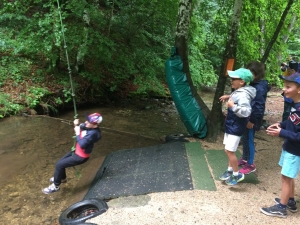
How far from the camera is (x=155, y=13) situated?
935cm

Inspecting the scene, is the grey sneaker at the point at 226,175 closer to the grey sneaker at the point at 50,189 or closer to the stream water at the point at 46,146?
the stream water at the point at 46,146

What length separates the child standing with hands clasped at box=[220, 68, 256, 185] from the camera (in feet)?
11.5

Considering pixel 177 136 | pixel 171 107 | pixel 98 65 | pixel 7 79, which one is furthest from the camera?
pixel 171 107

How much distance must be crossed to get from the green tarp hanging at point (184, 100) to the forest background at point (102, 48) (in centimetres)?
245

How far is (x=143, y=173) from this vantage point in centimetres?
446

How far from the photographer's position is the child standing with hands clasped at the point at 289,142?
2.91 metres

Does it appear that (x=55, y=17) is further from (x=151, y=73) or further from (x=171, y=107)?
(x=171, y=107)

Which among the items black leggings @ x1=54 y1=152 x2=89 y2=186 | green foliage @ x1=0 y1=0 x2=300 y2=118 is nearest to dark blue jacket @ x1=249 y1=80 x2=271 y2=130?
black leggings @ x1=54 y1=152 x2=89 y2=186

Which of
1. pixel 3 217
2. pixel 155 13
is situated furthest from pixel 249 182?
pixel 155 13

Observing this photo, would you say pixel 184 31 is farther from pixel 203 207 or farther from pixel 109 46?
pixel 203 207

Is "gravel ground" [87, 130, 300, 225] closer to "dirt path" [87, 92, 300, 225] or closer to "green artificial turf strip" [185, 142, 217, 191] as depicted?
"dirt path" [87, 92, 300, 225]

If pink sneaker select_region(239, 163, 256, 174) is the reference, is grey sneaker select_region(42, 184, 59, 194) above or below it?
below

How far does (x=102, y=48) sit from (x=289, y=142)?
6.73m

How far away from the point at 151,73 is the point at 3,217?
6431 millimetres
